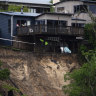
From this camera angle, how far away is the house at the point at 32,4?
7738 cm

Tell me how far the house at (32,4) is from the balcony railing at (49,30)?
1617cm

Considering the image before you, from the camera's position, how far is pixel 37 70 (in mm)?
58625

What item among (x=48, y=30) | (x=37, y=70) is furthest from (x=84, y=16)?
(x=37, y=70)

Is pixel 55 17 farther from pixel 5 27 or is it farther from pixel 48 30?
pixel 5 27

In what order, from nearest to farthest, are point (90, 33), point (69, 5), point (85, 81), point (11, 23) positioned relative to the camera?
point (85, 81) < point (90, 33) < point (11, 23) < point (69, 5)

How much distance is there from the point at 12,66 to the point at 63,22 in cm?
996

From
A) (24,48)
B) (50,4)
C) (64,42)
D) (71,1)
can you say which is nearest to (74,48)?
(64,42)

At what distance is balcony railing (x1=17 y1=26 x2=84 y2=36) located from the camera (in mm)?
59656

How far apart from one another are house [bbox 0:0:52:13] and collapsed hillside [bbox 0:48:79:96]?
20478 mm

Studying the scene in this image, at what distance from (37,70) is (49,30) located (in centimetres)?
514

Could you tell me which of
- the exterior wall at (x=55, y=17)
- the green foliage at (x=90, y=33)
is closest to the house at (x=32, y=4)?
the exterior wall at (x=55, y=17)

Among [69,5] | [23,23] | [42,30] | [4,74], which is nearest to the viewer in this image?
[4,74]

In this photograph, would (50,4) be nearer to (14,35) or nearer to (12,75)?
(14,35)

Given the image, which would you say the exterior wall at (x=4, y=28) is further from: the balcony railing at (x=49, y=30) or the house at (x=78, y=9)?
the house at (x=78, y=9)
